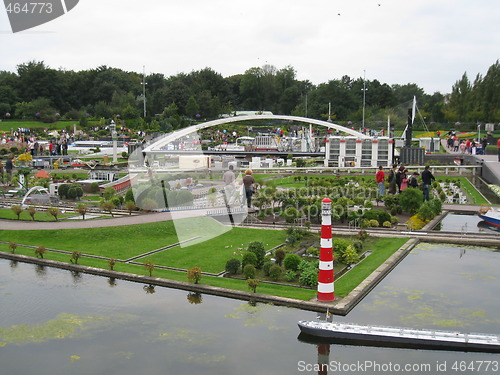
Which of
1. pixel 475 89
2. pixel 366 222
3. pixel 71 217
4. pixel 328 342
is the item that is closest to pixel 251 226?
pixel 366 222

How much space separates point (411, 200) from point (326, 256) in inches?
440

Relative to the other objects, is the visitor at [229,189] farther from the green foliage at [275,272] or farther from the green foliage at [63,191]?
the green foliage at [63,191]

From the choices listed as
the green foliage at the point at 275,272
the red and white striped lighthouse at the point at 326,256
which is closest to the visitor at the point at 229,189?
the green foliage at the point at 275,272

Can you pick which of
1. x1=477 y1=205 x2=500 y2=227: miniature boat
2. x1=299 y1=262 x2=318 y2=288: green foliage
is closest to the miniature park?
x1=299 y1=262 x2=318 y2=288: green foliage

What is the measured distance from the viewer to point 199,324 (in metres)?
12.2

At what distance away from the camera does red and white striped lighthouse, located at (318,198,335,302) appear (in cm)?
1209

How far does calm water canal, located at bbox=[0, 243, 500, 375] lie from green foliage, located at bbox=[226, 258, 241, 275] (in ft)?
5.00

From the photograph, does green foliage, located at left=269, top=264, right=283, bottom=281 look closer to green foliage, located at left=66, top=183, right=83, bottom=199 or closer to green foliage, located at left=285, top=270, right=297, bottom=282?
green foliage, located at left=285, top=270, right=297, bottom=282

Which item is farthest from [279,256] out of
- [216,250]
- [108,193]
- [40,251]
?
[108,193]

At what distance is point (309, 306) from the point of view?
12.7m

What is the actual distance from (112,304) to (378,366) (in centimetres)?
633

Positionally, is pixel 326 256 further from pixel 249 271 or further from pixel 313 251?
pixel 313 251

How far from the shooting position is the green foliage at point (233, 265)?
15206 millimetres

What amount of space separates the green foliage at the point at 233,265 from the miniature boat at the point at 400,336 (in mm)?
3959
